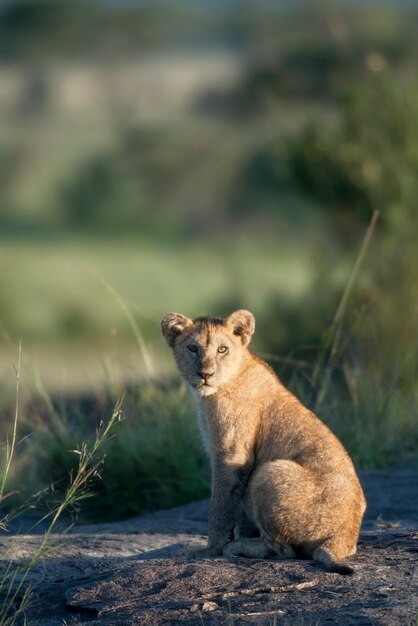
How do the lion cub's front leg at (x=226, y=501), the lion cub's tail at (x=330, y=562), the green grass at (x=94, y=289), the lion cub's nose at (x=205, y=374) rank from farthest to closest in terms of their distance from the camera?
the green grass at (x=94, y=289), the lion cub's nose at (x=205, y=374), the lion cub's front leg at (x=226, y=501), the lion cub's tail at (x=330, y=562)

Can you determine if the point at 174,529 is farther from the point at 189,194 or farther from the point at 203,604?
the point at 189,194

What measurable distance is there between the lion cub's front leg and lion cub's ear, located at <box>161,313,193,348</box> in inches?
31.2

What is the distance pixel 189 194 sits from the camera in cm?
5462

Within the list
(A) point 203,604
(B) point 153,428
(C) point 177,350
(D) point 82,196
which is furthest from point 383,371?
(D) point 82,196

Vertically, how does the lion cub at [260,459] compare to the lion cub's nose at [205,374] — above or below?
below

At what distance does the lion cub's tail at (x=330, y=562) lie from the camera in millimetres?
5316

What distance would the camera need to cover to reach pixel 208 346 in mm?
6207

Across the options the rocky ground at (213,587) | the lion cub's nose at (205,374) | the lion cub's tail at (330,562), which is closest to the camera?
the rocky ground at (213,587)

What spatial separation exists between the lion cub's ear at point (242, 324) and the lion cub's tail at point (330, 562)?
1295 millimetres

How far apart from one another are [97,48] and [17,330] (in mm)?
39047

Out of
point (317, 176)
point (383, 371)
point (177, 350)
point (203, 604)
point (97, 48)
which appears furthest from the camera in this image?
point (97, 48)

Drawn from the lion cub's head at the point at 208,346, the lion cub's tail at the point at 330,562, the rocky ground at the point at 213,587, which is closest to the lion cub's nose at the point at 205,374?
the lion cub's head at the point at 208,346

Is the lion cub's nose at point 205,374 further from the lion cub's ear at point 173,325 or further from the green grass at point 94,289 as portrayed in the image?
the green grass at point 94,289

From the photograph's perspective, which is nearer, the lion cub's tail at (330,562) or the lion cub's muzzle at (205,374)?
the lion cub's tail at (330,562)
